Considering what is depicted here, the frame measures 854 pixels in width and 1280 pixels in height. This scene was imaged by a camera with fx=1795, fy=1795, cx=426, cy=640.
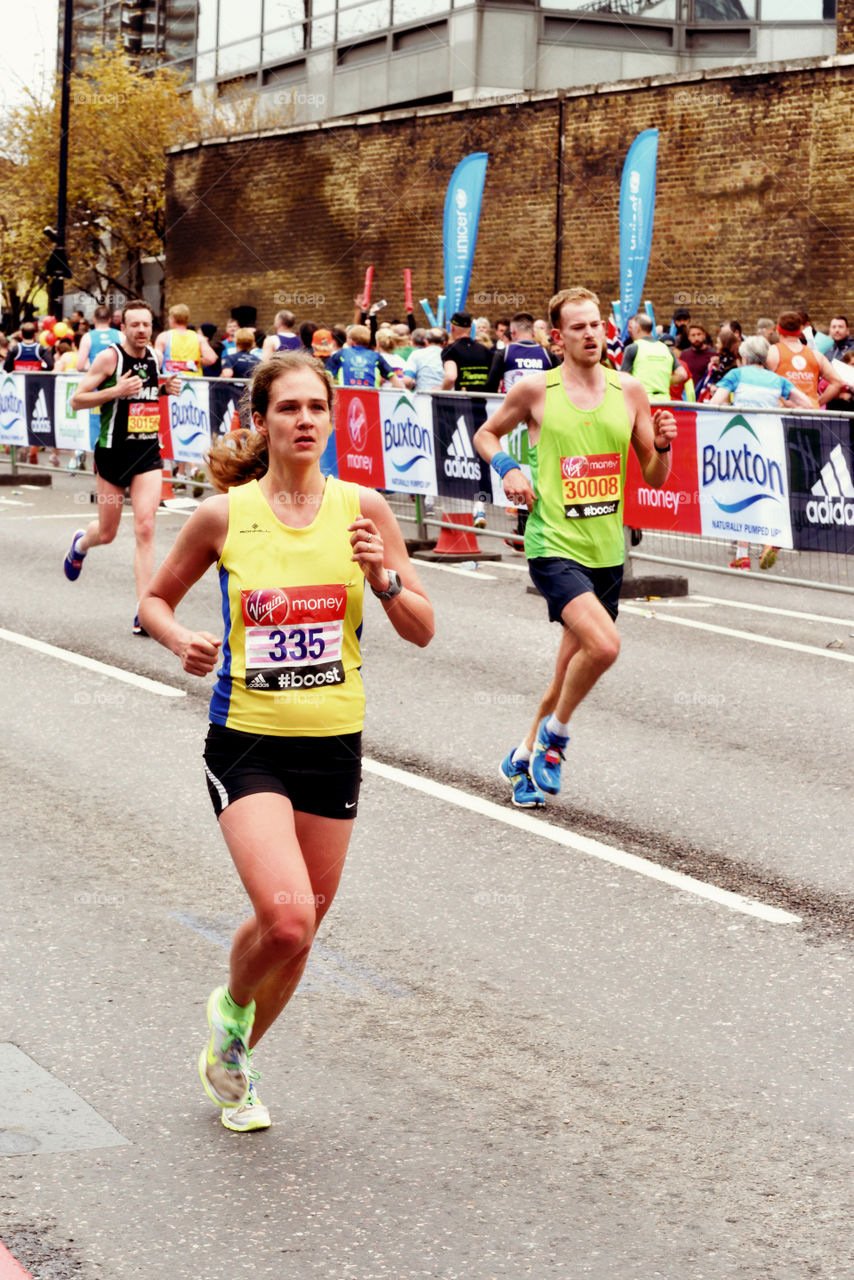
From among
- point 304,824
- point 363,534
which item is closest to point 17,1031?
point 304,824

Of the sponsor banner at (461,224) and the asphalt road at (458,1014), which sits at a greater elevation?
the sponsor banner at (461,224)

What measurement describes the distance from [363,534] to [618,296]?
2746 cm

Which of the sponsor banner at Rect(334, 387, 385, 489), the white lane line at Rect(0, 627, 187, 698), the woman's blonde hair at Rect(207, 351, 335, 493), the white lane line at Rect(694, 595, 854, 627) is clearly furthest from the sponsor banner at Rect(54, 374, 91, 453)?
the woman's blonde hair at Rect(207, 351, 335, 493)

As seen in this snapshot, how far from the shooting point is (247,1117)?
13.7 ft

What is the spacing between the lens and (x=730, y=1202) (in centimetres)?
384

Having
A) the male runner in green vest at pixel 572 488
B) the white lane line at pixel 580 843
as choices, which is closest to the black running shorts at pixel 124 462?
the white lane line at pixel 580 843

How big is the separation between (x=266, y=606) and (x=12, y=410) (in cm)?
1972

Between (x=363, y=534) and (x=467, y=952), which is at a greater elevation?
(x=363, y=534)

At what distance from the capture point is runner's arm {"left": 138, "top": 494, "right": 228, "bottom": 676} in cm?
411

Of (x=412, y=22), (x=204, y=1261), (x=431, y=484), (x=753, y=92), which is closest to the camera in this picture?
(x=204, y=1261)

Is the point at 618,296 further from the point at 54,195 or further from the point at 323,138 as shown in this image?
the point at 54,195

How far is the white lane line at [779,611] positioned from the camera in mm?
12766

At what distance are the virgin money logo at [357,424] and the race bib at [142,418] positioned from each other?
4978 mm

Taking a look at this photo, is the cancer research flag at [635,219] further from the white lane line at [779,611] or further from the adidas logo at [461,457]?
the white lane line at [779,611]
